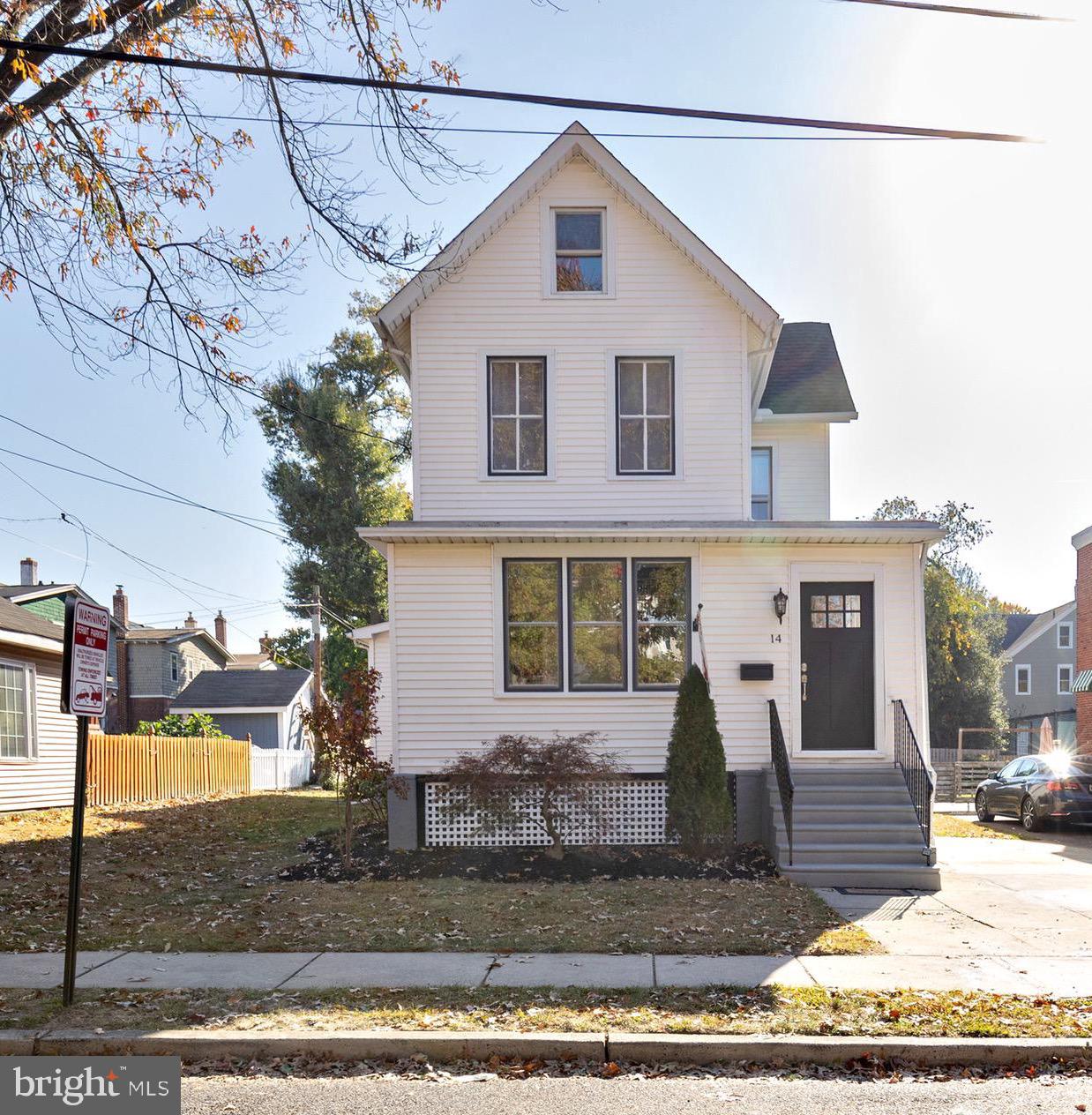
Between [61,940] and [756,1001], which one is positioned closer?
[756,1001]

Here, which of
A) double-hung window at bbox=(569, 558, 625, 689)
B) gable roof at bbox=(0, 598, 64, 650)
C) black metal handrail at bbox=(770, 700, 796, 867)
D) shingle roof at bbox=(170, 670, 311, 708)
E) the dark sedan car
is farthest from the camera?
shingle roof at bbox=(170, 670, 311, 708)

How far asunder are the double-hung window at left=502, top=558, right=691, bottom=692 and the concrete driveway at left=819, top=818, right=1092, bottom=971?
3.79 m

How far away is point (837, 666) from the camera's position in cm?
1359

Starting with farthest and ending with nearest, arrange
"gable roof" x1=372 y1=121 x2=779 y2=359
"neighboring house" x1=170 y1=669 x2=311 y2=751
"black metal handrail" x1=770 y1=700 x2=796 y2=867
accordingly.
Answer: "neighboring house" x1=170 y1=669 x2=311 y2=751
"gable roof" x1=372 y1=121 x2=779 y2=359
"black metal handrail" x1=770 y1=700 x2=796 y2=867

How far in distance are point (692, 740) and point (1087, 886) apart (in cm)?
457

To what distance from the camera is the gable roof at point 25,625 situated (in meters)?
17.8

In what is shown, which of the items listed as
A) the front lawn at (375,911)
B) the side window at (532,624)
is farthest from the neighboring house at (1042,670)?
the front lawn at (375,911)

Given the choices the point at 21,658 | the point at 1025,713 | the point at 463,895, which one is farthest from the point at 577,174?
the point at 1025,713

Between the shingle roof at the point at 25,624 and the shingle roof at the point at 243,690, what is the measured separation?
61.1 ft

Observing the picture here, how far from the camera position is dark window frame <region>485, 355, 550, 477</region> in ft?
45.6

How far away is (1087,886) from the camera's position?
11.4m

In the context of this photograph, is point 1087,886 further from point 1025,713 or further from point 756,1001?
point 1025,713

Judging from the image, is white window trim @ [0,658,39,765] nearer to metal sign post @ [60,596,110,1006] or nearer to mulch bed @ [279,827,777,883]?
mulch bed @ [279,827,777,883]

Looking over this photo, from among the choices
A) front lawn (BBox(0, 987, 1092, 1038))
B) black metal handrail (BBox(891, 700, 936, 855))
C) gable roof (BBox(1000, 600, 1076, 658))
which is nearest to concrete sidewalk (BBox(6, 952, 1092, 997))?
front lawn (BBox(0, 987, 1092, 1038))
